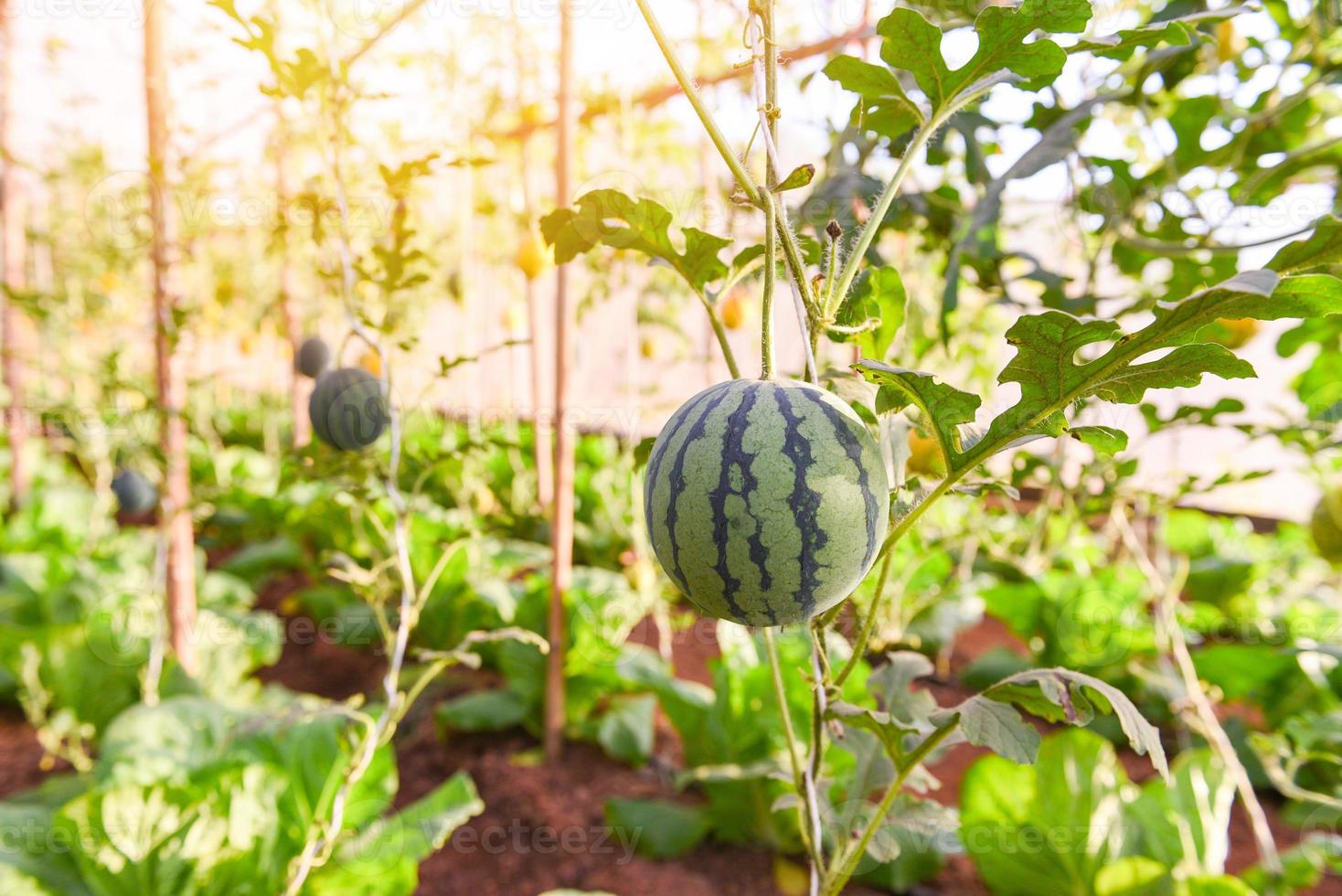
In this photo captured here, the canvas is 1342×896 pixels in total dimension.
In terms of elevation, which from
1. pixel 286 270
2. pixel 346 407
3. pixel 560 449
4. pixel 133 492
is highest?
pixel 286 270


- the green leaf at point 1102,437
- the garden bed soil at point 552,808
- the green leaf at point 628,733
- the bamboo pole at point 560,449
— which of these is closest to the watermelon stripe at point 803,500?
the green leaf at point 1102,437

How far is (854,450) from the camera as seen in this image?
0.58 m

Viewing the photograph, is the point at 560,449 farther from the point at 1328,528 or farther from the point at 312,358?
the point at 1328,528

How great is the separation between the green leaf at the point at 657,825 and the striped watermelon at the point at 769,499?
1.99 m

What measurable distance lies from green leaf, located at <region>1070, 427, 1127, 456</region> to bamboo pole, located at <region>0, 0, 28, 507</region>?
570cm

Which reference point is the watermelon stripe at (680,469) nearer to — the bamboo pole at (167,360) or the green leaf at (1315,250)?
the green leaf at (1315,250)

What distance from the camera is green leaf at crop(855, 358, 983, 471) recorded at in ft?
1.93

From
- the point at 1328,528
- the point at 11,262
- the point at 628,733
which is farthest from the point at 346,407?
the point at 11,262

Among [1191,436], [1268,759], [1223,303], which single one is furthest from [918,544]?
[1191,436]

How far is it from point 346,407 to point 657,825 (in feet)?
5.26

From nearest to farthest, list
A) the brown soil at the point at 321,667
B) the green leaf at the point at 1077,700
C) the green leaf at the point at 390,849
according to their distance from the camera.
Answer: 1. the green leaf at the point at 1077,700
2. the green leaf at the point at 390,849
3. the brown soil at the point at 321,667

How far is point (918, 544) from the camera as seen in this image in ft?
5.79

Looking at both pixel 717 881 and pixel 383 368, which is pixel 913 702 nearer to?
pixel 383 368

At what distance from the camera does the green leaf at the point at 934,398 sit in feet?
1.93
